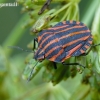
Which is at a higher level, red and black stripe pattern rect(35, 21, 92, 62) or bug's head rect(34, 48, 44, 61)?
red and black stripe pattern rect(35, 21, 92, 62)

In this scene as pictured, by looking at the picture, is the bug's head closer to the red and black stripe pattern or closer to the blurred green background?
the red and black stripe pattern

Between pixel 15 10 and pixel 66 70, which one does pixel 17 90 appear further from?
pixel 15 10

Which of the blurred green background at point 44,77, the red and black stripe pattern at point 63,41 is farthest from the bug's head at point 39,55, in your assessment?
the blurred green background at point 44,77

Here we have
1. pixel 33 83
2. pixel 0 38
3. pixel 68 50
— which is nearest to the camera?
pixel 68 50

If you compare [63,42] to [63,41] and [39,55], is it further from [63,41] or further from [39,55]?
[39,55]

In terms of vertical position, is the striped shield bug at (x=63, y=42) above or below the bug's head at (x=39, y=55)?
above

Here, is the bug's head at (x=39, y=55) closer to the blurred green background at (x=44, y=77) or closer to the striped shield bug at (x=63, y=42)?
the striped shield bug at (x=63, y=42)

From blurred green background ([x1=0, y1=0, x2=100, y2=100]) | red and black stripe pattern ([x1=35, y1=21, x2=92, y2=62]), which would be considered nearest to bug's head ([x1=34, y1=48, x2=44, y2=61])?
red and black stripe pattern ([x1=35, y1=21, x2=92, y2=62])

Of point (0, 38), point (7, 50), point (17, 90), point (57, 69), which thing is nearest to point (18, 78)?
point (17, 90)
